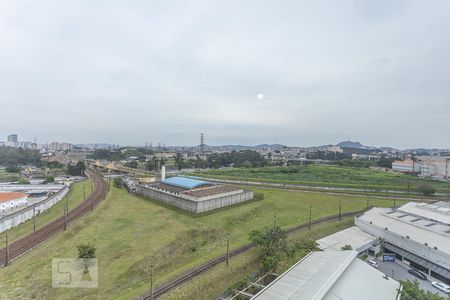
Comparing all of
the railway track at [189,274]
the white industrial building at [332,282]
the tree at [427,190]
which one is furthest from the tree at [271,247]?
the tree at [427,190]

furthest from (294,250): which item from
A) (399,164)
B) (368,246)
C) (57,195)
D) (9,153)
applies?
(9,153)

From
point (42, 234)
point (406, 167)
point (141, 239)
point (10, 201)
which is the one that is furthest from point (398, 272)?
point (406, 167)

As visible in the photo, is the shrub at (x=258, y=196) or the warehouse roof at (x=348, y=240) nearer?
the warehouse roof at (x=348, y=240)

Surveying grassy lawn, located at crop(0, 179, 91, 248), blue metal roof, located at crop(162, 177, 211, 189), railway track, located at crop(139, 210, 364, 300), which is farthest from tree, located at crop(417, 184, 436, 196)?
grassy lawn, located at crop(0, 179, 91, 248)

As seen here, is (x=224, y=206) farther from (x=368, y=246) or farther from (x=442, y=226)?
(x=442, y=226)

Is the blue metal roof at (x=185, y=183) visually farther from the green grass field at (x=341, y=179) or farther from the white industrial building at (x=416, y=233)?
the white industrial building at (x=416, y=233)

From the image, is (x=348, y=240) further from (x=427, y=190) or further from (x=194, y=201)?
(x=427, y=190)
